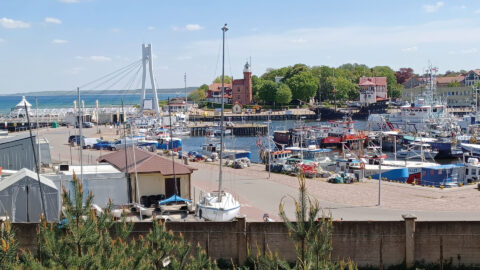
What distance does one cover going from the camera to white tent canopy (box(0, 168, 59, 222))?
1661 centimetres

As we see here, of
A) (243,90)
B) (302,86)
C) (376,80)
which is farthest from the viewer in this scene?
(376,80)

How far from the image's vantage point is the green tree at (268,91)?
344 ft

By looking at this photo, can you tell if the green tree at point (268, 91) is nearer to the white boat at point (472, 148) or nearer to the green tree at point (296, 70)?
the green tree at point (296, 70)

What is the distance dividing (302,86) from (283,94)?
20.5 ft

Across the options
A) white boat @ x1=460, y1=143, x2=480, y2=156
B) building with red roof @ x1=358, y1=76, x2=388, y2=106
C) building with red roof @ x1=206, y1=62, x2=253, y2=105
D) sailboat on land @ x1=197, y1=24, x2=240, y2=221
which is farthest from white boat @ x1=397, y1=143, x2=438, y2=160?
building with red roof @ x1=206, y1=62, x2=253, y2=105

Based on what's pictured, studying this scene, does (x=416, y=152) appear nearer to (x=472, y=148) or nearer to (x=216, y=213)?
(x=472, y=148)

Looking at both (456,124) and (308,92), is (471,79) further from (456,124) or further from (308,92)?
(456,124)

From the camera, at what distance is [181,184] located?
68.4 ft

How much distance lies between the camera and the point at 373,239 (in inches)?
589

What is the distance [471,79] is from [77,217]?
12111cm

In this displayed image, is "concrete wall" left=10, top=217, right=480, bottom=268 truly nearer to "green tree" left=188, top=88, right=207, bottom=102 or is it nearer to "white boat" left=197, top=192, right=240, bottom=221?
"white boat" left=197, top=192, right=240, bottom=221

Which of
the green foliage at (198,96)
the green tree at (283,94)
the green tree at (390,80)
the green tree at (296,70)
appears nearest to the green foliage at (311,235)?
the green tree at (283,94)

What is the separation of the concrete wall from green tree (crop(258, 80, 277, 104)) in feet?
297

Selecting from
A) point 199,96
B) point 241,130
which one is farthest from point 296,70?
point 241,130
